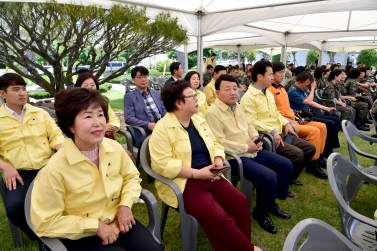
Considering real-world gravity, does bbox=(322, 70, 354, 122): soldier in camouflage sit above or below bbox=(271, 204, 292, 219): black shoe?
above

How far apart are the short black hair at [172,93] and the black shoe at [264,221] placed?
129cm

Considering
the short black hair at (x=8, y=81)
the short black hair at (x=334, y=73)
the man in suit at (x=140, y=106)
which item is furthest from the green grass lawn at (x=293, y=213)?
the short black hair at (x=334, y=73)

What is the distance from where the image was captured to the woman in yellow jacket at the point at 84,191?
4.39 feet

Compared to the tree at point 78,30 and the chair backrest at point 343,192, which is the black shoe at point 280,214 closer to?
the chair backrest at point 343,192

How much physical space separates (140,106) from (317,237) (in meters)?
2.66

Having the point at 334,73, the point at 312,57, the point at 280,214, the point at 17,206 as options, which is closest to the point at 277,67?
the point at 280,214

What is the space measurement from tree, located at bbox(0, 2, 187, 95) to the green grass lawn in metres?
2.28

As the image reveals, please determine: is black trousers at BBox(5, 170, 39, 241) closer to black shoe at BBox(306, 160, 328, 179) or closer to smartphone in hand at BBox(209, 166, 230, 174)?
smartphone in hand at BBox(209, 166, 230, 174)

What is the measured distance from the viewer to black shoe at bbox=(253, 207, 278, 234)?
7.87 ft

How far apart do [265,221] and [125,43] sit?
3677 mm

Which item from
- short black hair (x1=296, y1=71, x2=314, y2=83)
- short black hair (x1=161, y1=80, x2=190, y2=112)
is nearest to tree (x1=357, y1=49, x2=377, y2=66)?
short black hair (x1=296, y1=71, x2=314, y2=83)

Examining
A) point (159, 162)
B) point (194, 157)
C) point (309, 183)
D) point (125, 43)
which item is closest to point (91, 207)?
point (159, 162)

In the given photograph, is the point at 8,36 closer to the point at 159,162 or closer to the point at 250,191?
the point at 159,162

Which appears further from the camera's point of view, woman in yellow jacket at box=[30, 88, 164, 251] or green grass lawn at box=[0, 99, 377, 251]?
green grass lawn at box=[0, 99, 377, 251]
